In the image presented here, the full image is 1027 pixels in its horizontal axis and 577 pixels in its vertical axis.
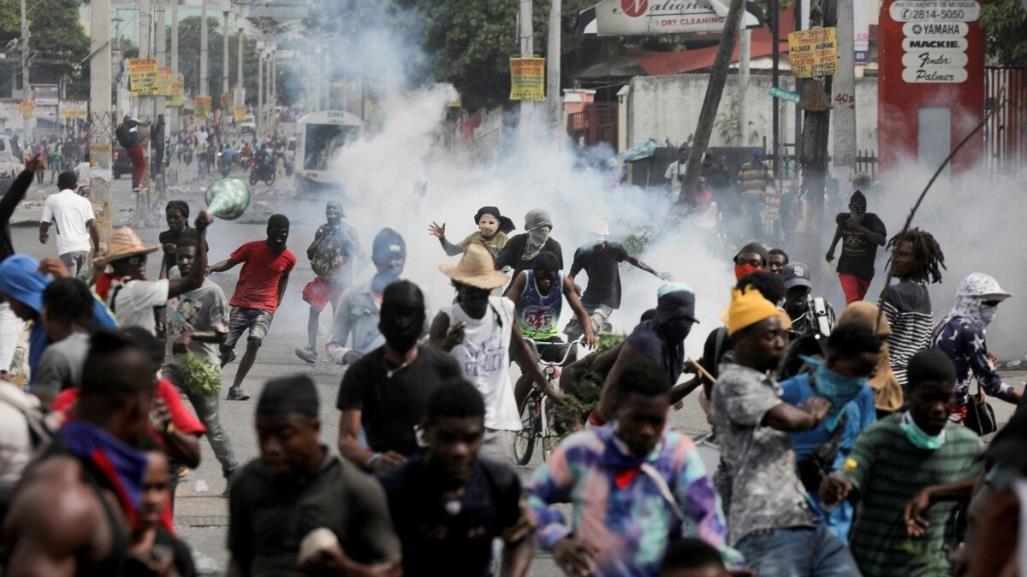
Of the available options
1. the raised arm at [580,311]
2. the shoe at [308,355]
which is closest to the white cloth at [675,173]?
the shoe at [308,355]

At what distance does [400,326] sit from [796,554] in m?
1.58

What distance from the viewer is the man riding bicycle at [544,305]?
11359 mm

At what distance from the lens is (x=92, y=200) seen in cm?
2511

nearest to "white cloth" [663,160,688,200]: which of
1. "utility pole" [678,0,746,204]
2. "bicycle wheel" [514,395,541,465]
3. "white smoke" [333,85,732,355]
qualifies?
"white smoke" [333,85,732,355]

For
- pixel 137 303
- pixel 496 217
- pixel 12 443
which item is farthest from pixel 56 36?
pixel 12 443

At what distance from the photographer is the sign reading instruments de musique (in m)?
20.8

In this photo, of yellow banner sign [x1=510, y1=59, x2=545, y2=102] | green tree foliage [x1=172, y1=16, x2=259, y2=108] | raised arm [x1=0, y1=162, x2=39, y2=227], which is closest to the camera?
raised arm [x1=0, y1=162, x2=39, y2=227]

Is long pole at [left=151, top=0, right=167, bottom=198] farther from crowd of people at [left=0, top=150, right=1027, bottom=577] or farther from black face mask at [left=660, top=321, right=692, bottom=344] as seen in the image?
black face mask at [left=660, top=321, right=692, bottom=344]

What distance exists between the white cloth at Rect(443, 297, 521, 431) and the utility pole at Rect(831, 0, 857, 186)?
12918mm

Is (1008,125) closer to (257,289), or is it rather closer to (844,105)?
(844,105)

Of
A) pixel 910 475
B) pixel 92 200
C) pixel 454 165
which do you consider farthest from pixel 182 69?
pixel 910 475

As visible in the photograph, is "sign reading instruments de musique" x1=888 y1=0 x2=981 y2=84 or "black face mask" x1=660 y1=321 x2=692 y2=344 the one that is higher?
"sign reading instruments de musique" x1=888 y1=0 x2=981 y2=84

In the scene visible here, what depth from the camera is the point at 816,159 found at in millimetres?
21281

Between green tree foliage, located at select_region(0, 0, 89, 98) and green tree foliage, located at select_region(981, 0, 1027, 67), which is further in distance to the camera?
green tree foliage, located at select_region(0, 0, 89, 98)
